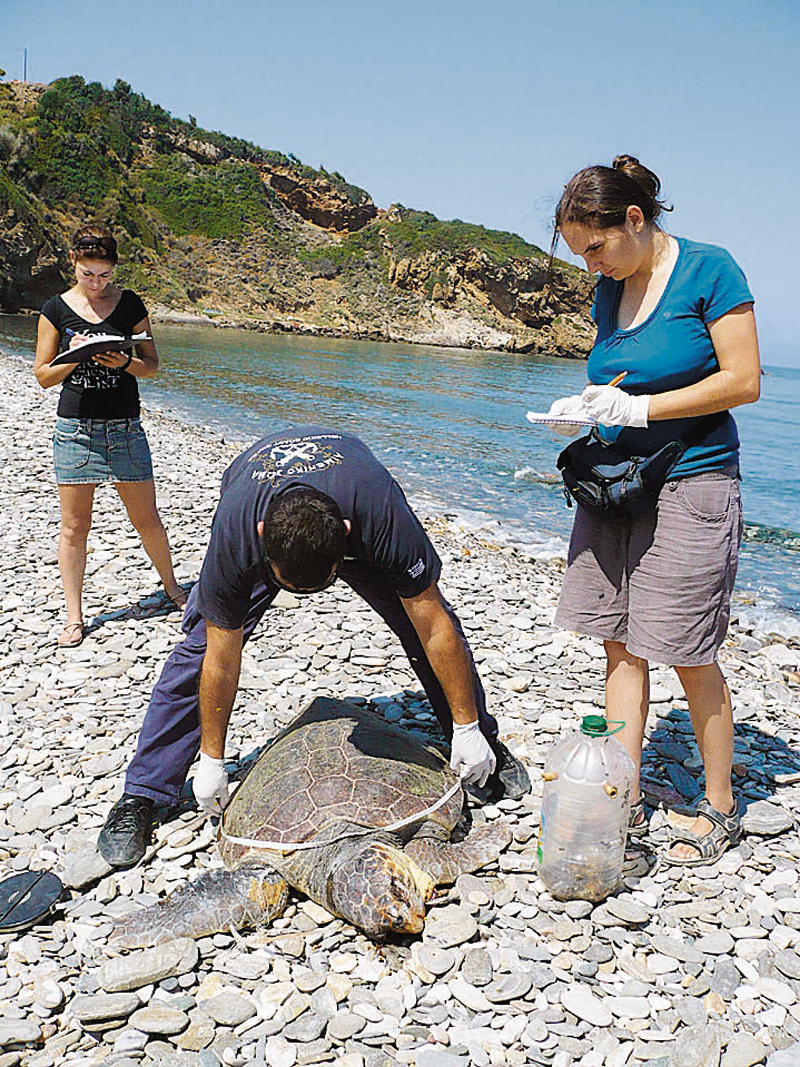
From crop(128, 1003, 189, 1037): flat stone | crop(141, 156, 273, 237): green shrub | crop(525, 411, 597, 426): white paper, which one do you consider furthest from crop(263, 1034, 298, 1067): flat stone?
crop(141, 156, 273, 237): green shrub

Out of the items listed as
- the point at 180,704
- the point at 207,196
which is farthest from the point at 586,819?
the point at 207,196

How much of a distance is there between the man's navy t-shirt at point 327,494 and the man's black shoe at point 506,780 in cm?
125

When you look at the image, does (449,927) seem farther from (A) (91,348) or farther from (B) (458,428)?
(B) (458,428)

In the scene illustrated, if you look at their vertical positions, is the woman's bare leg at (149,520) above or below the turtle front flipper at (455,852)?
above

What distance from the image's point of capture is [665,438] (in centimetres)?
324

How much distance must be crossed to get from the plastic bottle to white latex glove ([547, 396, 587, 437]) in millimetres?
1161

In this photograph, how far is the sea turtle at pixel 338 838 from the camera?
2990mm

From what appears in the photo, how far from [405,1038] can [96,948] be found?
118 cm

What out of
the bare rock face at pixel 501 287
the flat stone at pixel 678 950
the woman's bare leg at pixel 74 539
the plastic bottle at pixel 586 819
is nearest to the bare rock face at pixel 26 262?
the bare rock face at pixel 501 287

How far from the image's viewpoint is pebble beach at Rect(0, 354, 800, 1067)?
2.59m

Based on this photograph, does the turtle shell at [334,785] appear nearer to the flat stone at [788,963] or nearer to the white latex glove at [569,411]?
the flat stone at [788,963]

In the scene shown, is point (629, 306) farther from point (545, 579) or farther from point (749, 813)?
point (545, 579)

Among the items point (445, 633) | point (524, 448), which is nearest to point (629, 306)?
point (445, 633)

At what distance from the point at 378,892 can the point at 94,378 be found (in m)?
3.96
